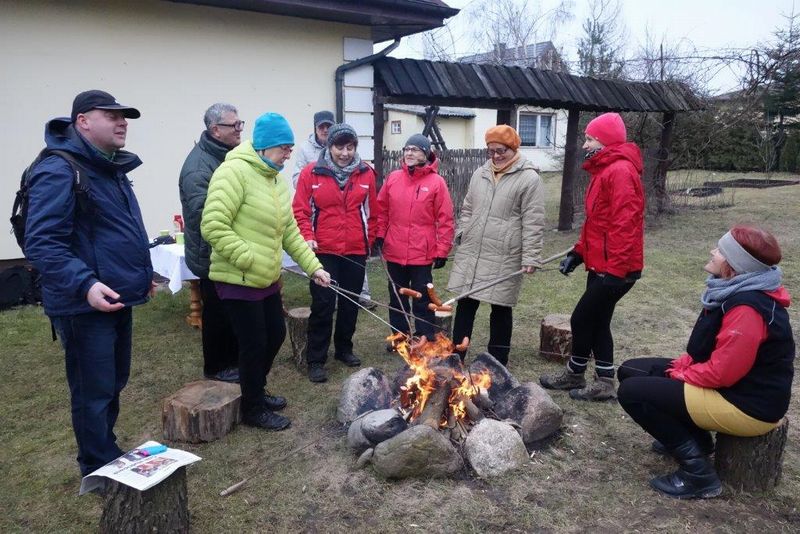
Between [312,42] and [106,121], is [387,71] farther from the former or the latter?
[106,121]

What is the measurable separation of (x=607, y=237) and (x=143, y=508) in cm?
310

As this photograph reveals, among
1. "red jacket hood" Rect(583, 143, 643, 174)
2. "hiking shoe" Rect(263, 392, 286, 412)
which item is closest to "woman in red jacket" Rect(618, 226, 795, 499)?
"red jacket hood" Rect(583, 143, 643, 174)

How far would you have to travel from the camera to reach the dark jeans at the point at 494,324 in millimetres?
4547

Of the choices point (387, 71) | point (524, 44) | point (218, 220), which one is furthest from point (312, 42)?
point (524, 44)

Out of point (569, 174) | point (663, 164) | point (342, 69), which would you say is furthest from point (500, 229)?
point (663, 164)

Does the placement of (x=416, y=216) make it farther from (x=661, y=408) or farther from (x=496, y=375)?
(x=661, y=408)

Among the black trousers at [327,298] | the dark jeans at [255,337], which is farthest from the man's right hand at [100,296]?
the black trousers at [327,298]

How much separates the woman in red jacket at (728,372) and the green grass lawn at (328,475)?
0.94ft

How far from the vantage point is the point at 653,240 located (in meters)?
10.8

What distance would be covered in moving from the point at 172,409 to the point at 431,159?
2752mm

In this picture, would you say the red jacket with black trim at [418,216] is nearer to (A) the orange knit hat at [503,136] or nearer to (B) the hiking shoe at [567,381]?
(A) the orange knit hat at [503,136]

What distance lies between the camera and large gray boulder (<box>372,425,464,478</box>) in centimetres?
315

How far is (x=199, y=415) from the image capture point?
3541 mm

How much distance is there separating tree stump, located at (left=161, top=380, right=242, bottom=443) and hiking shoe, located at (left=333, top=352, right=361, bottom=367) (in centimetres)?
134
